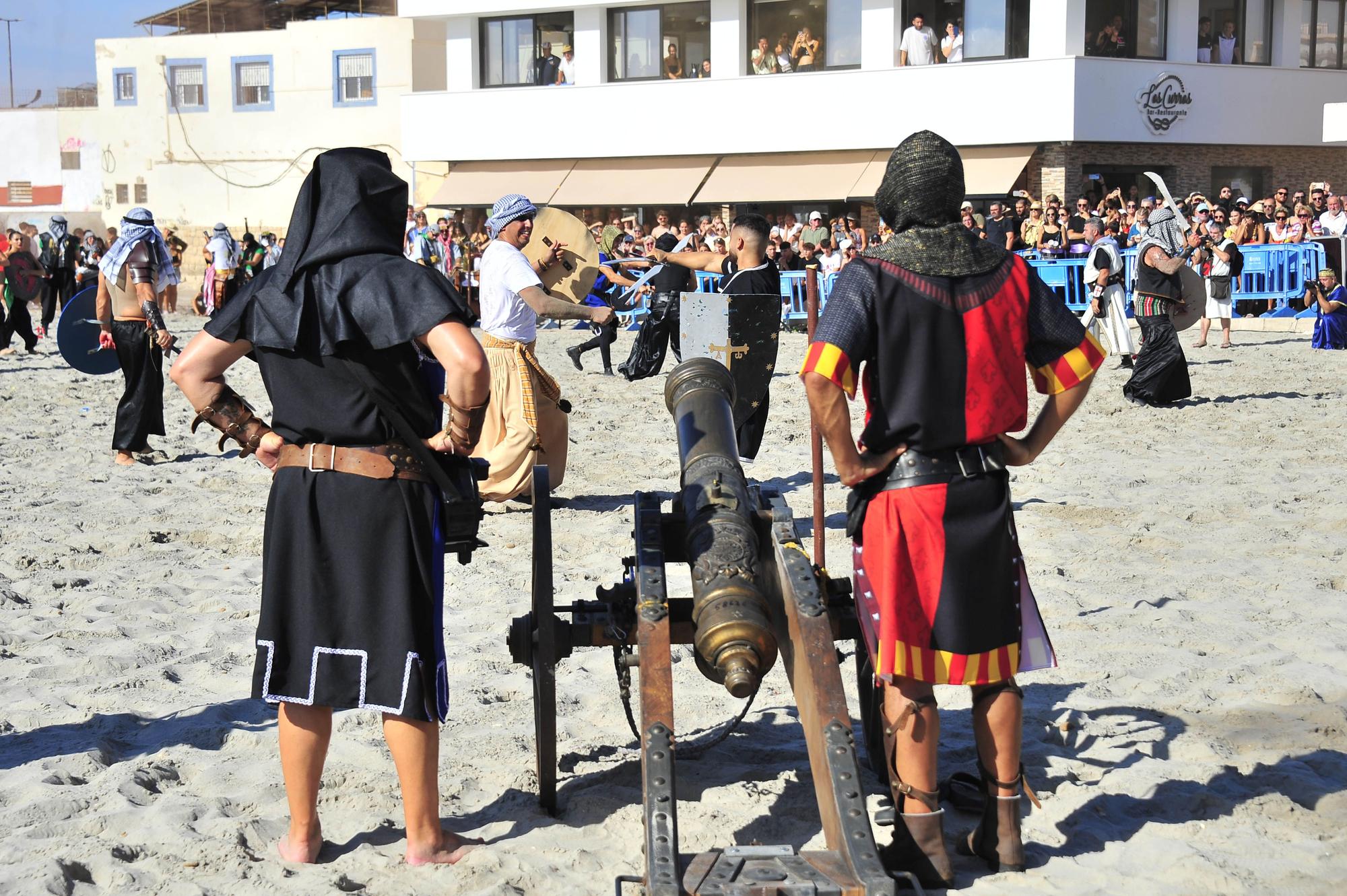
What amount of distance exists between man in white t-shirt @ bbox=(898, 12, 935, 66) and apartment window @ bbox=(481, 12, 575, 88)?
8146mm

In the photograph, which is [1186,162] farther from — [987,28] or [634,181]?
[634,181]

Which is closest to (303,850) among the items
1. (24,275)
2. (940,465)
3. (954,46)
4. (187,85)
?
(940,465)

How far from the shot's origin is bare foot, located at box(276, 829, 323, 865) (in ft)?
12.8

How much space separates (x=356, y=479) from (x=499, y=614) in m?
2.79

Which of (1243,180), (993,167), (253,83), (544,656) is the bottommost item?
(544,656)

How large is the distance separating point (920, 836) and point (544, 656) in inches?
44.2

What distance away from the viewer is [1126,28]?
90.7ft

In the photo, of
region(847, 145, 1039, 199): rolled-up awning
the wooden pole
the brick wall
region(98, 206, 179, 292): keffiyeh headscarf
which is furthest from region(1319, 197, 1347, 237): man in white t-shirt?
the wooden pole

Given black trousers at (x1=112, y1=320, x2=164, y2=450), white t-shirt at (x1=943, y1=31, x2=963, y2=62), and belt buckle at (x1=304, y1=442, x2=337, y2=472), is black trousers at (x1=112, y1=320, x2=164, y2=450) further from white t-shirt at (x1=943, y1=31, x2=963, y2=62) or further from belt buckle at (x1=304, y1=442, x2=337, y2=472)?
white t-shirt at (x1=943, y1=31, x2=963, y2=62)

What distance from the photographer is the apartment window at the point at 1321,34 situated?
3023 cm

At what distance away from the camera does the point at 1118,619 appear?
6.08 metres

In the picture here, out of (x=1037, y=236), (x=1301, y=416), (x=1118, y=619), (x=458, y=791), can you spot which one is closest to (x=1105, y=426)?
(x=1301, y=416)

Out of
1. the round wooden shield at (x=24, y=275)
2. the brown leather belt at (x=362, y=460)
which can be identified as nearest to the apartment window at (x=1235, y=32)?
the round wooden shield at (x=24, y=275)

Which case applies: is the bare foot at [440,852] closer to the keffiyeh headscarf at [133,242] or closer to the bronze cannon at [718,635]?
the bronze cannon at [718,635]
